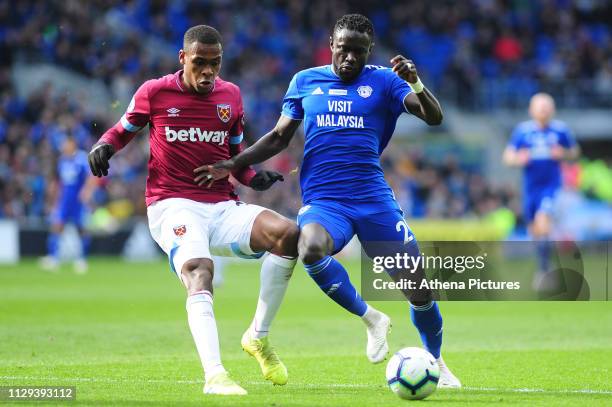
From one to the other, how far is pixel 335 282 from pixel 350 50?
62.6 inches

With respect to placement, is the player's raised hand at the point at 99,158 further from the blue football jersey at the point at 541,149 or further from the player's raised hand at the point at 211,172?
the blue football jersey at the point at 541,149

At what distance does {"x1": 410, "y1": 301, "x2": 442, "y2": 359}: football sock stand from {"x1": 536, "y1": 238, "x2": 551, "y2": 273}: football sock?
899 cm

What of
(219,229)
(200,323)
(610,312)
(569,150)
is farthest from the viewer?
(569,150)

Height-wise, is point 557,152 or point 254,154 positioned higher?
point 557,152

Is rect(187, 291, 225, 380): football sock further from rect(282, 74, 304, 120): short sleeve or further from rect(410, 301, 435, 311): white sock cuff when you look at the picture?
rect(282, 74, 304, 120): short sleeve

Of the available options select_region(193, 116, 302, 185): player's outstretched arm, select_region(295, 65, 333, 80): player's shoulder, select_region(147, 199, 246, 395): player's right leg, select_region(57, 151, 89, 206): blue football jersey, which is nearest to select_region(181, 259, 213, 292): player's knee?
select_region(147, 199, 246, 395): player's right leg

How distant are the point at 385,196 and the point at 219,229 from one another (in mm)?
1177

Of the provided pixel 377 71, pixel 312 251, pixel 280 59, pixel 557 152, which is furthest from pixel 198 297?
pixel 280 59

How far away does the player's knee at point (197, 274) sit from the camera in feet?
23.5

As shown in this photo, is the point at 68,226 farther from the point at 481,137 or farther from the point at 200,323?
the point at 200,323

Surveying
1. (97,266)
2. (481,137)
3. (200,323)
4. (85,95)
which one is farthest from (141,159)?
(200,323)

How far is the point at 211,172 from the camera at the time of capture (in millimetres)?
7836

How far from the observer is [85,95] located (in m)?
26.2

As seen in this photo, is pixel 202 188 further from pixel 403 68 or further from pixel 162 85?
pixel 403 68
